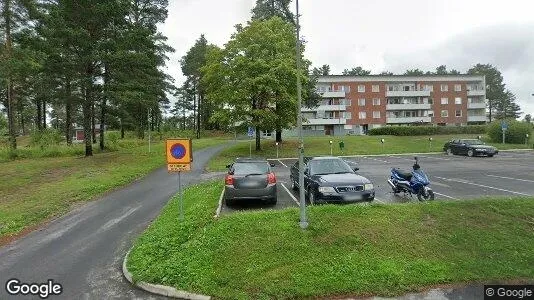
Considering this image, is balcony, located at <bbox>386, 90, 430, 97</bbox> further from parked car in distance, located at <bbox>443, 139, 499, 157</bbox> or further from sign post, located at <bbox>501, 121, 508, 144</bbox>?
parked car in distance, located at <bbox>443, 139, 499, 157</bbox>

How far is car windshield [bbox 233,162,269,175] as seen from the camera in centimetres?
1193

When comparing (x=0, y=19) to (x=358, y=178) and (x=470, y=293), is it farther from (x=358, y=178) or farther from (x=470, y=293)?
(x=470, y=293)

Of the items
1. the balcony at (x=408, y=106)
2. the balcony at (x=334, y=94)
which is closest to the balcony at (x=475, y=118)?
the balcony at (x=408, y=106)

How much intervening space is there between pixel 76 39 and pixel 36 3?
3.88m

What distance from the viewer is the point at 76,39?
985 inches

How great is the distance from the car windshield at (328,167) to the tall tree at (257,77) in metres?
17.5

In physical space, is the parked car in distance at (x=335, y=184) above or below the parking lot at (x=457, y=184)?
above

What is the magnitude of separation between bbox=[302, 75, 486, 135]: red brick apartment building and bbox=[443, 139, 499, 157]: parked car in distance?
35.0m

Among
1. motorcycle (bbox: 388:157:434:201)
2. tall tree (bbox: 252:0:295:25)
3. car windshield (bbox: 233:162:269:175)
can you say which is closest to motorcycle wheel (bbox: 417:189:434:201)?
motorcycle (bbox: 388:157:434:201)

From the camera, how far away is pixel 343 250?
755 cm

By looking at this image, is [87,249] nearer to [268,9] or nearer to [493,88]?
[268,9]

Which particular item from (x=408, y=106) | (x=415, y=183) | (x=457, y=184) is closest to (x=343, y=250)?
(x=415, y=183)

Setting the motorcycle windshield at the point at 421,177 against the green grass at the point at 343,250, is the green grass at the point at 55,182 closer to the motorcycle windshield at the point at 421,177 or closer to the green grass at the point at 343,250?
the green grass at the point at 343,250

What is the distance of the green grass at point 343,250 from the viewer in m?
6.60
